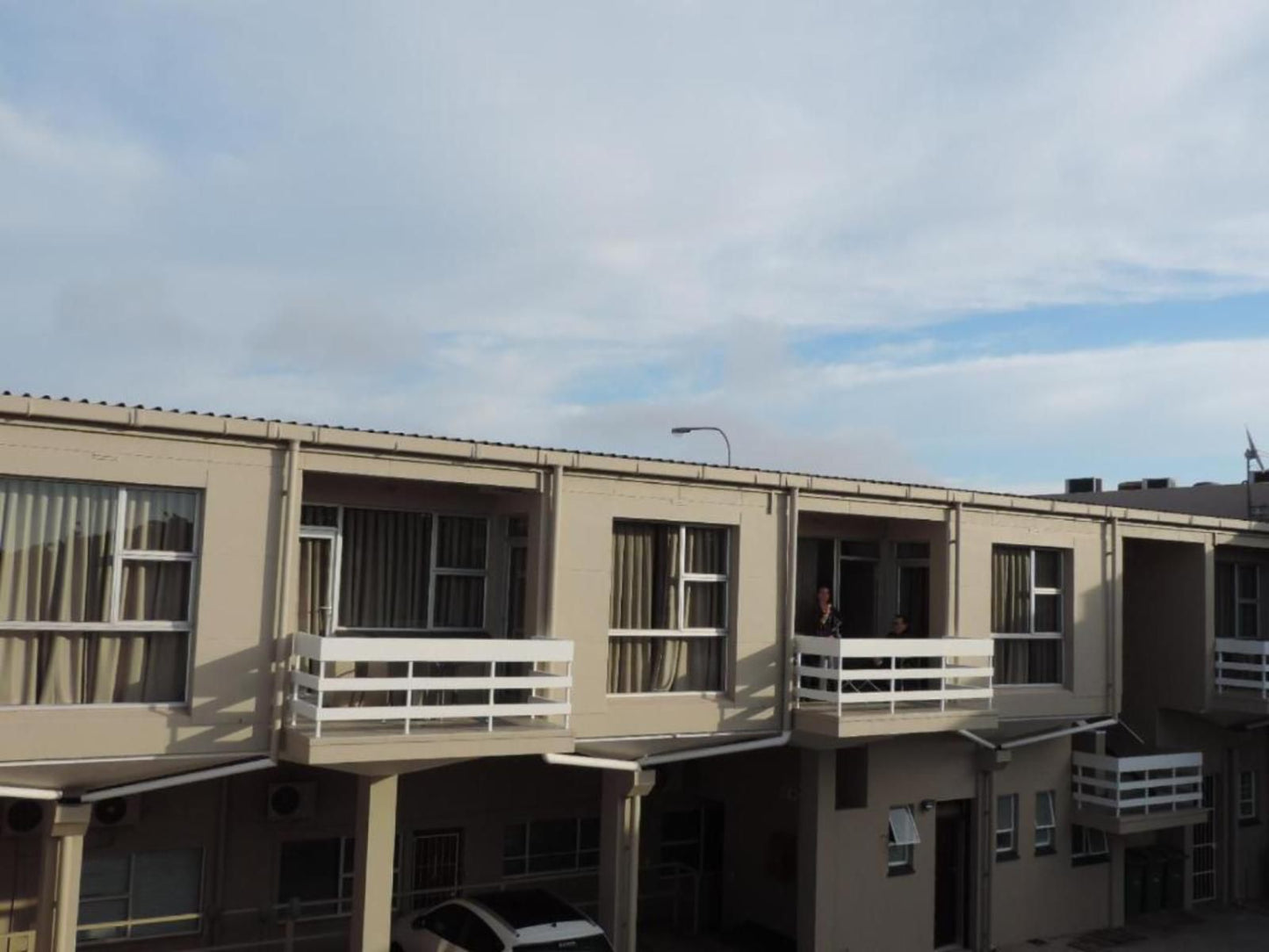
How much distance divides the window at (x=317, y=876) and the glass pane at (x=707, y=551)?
17.4 feet

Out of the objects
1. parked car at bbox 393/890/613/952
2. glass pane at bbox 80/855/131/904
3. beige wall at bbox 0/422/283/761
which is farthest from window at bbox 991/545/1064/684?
glass pane at bbox 80/855/131/904

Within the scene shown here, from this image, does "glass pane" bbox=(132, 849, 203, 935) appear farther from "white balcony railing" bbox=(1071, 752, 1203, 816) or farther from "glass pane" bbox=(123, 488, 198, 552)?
"white balcony railing" bbox=(1071, 752, 1203, 816)

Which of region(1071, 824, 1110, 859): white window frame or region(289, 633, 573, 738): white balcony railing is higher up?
region(289, 633, 573, 738): white balcony railing

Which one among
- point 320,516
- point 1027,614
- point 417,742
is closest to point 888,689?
point 1027,614

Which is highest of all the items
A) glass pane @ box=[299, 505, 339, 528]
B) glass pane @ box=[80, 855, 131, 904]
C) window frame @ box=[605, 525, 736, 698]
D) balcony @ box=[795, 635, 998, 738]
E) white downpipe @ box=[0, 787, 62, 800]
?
glass pane @ box=[299, 505, 339, 528]

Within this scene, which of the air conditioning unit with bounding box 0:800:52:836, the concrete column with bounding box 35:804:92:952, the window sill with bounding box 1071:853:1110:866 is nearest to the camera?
the concrete column with bounding box 35:804:92:952

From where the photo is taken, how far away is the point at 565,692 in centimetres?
1320

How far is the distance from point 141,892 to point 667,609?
279 inches

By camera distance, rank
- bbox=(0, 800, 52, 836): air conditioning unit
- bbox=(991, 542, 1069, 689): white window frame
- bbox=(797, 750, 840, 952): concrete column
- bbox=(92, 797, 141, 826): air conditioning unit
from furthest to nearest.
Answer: bbox=(991, 542, 1069, 689): white window frame
bbox=(797, 750, 840, 952): concrete column
bbox=(92, 797, 141, 826): air conditioning unit
bbox=(0, 800, 52, 836): air conditioning unit

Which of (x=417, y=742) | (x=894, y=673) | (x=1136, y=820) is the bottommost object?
(x=1136, y=820)

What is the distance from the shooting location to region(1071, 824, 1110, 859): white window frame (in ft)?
63.2

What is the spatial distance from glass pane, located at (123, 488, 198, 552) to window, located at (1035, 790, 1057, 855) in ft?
45.9

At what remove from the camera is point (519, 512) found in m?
14.0

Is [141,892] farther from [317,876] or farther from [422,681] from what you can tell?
[422,681]
